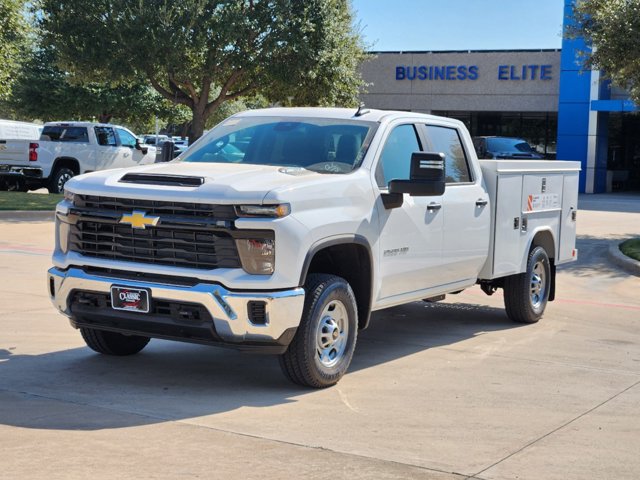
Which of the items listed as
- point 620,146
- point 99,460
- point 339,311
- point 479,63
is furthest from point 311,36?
point 99,460

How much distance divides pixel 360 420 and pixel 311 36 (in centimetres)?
2399

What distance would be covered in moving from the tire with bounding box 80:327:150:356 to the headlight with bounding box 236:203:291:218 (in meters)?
1.89

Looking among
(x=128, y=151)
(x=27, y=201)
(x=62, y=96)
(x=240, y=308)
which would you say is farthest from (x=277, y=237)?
(x=62, y=96)

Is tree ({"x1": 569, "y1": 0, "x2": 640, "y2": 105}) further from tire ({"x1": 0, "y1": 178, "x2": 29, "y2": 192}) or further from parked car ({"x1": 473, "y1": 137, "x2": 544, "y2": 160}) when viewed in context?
tire ({"x1": 0, "y1": 178, "x2": 29, "y2": 192})

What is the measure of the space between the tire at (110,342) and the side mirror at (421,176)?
7.90ft

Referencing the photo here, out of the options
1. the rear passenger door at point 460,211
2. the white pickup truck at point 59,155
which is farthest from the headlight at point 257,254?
the white pickup truck at point 59,155

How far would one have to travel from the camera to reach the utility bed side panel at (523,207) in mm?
9039

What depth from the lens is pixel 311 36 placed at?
95.1 ft

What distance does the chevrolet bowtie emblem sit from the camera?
650cm

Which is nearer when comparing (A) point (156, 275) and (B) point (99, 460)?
(B) point (99, 460)

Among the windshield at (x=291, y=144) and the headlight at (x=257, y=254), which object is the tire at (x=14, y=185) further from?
the headlight at (x=257, y=254)

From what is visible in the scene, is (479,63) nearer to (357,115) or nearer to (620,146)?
(620,146)

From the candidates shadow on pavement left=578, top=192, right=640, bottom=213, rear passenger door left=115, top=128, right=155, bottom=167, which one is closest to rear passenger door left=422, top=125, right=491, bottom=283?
rear passenger door left=115, top=128, right=155, bottom=167

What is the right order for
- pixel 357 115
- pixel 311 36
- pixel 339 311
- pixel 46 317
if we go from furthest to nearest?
pixel 311 36, pixel 46 317, pixel 357 115, pixel 339 311
